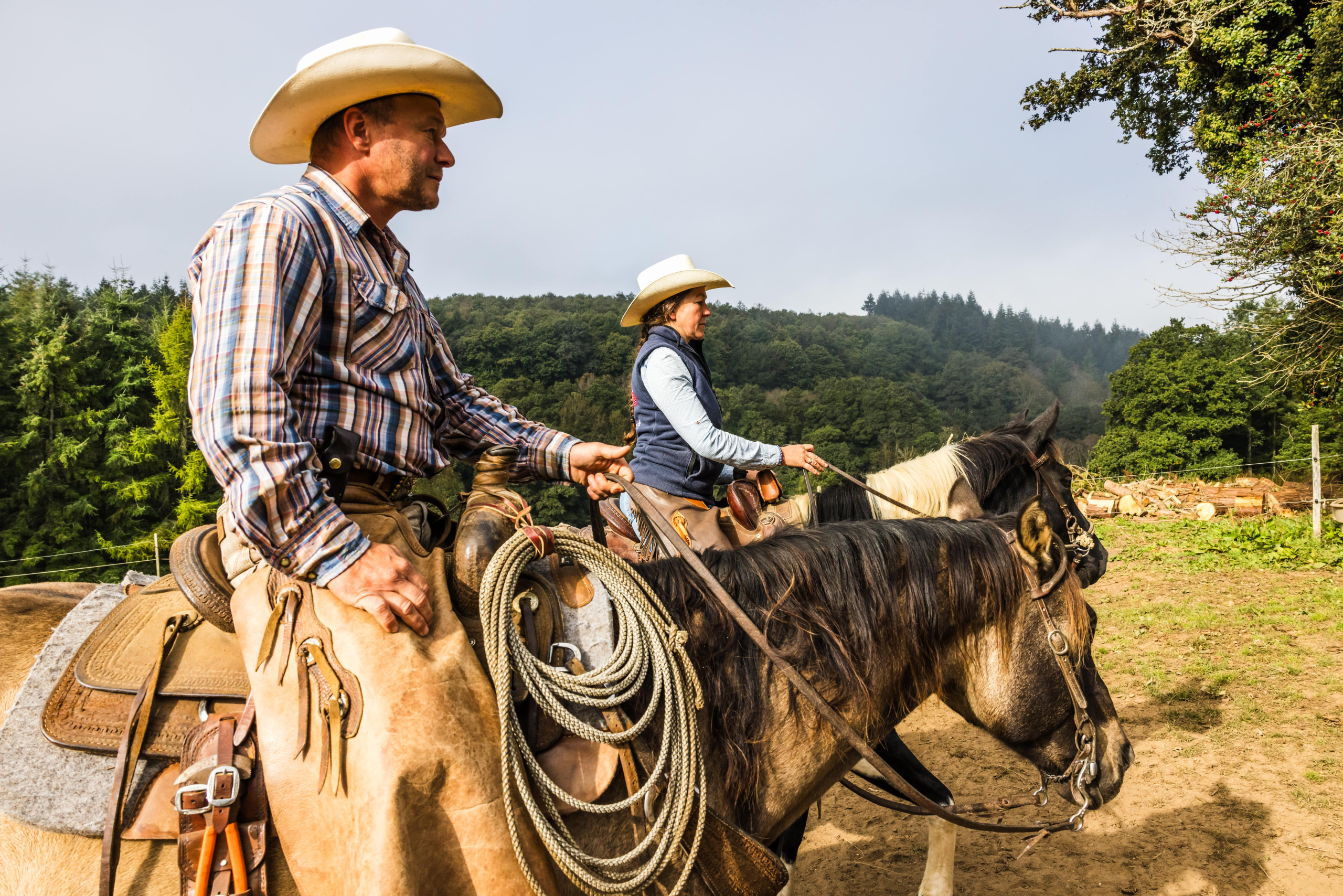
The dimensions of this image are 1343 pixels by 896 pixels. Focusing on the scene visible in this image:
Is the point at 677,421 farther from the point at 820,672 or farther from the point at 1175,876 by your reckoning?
the point at 1175,876

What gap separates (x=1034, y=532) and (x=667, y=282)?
115 inches

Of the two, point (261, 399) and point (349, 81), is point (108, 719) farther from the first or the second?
point (349, 81)

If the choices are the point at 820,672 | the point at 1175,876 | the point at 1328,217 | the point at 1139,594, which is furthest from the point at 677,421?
the point at 1328,217

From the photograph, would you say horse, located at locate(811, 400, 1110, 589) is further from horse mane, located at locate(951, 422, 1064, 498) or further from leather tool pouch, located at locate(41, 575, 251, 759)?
leather tool pouch, located at locate(41, 575, 251, 759)

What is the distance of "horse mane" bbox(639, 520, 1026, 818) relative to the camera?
1876 mm

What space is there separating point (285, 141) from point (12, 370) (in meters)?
28.8

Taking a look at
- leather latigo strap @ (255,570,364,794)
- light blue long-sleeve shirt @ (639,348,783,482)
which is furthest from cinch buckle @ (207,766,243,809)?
light blue long-sleeve shirt @ (639,348,783,482)

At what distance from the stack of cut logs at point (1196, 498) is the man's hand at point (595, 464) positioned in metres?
15.9

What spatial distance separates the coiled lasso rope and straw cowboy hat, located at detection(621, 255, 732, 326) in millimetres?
2893

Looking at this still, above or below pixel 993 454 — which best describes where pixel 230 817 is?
below

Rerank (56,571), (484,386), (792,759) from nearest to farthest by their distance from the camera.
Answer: (792,759) < (56,571) < (484,386)

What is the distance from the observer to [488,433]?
232 cm

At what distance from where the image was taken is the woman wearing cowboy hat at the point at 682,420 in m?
4.19

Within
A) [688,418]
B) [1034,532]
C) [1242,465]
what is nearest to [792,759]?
[1034,532]
